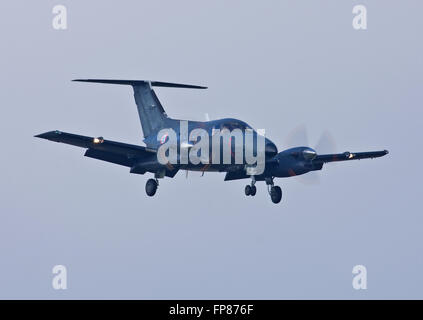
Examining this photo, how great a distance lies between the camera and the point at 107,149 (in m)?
57.2

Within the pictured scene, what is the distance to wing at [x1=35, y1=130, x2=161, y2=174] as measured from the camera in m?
54.7

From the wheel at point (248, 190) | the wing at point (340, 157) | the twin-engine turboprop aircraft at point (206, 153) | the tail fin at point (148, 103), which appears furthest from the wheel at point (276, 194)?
the tail fin at point (148, 103)

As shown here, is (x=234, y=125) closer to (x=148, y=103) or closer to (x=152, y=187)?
(x=152, y=187)

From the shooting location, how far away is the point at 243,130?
182 ft

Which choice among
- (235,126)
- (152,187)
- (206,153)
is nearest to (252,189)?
(206,153)

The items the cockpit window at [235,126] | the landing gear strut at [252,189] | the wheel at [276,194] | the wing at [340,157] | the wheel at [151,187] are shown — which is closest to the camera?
the cockpit window at [235,126]

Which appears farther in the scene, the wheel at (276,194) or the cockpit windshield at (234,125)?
the wheel at (276,194)

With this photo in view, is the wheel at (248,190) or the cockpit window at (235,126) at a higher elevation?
the cockpit window at (235,126)

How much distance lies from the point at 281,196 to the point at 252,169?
2310 millimetres

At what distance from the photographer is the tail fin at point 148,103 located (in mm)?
60781

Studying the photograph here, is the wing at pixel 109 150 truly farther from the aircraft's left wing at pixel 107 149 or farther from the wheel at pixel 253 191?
the wheel at pixel 253 191
